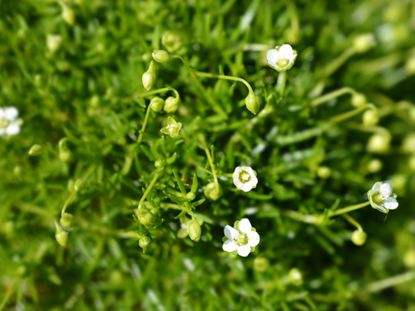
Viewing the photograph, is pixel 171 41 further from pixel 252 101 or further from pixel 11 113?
pixel 11 113

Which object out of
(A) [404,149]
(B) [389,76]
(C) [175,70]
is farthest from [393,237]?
(C) [175,70]

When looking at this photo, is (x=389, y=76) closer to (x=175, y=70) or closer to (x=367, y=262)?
(x=367, y=262)

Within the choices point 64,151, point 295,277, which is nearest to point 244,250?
point 295,277

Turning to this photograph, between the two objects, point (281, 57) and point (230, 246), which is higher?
point (281, 57)

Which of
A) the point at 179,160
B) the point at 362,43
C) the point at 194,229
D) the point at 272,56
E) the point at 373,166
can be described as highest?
the point at 362,43

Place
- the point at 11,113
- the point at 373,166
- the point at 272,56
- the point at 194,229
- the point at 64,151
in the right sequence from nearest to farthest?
the point at 194,229 < the point at 272,56 < the point at 64,151 < the point at 11,113 < the point at 373,166

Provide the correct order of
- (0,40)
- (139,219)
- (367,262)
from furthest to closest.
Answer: (367,262) < (0,40) < (139,219)

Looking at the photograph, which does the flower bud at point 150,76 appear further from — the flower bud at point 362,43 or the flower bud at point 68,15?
the flower bud at point 362,43

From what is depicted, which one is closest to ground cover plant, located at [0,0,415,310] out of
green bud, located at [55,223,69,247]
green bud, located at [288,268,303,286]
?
green bud, located at [288,268,303,286]

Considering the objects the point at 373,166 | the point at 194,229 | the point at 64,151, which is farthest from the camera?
the point at 373,166
